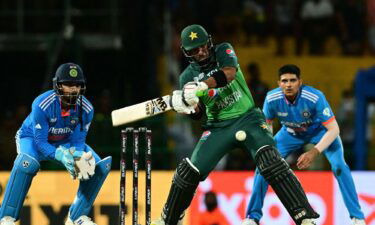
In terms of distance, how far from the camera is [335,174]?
32.8 feet

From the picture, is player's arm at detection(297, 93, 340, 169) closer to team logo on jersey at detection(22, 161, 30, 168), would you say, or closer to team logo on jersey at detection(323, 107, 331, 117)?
team logo on jersey at detection(323, 107, 331, 117)

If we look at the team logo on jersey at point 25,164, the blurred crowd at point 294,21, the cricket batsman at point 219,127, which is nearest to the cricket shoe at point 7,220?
the team logo on jersey at point 25,164

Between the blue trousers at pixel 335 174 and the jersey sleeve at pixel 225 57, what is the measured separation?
131 cm

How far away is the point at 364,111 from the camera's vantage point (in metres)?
13.2

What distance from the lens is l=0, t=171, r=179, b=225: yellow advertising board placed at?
11.7 meters

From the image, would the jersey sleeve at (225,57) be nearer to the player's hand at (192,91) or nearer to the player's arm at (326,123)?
the player's hand at (192,91)

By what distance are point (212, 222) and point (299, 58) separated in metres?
5.14

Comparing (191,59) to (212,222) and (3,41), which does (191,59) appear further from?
(3,41)

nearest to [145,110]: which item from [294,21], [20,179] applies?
[20,179]

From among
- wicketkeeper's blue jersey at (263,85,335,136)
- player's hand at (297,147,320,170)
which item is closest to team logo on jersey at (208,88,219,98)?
player's hand at (297,147,320,170)

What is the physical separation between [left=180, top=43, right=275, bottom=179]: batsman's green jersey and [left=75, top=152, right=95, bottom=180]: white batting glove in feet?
2.84

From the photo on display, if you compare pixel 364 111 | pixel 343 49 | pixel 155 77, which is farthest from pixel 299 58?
pixel 364 111

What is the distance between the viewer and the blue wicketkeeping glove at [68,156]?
29.6 ft

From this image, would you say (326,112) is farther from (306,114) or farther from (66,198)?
(66,198)
